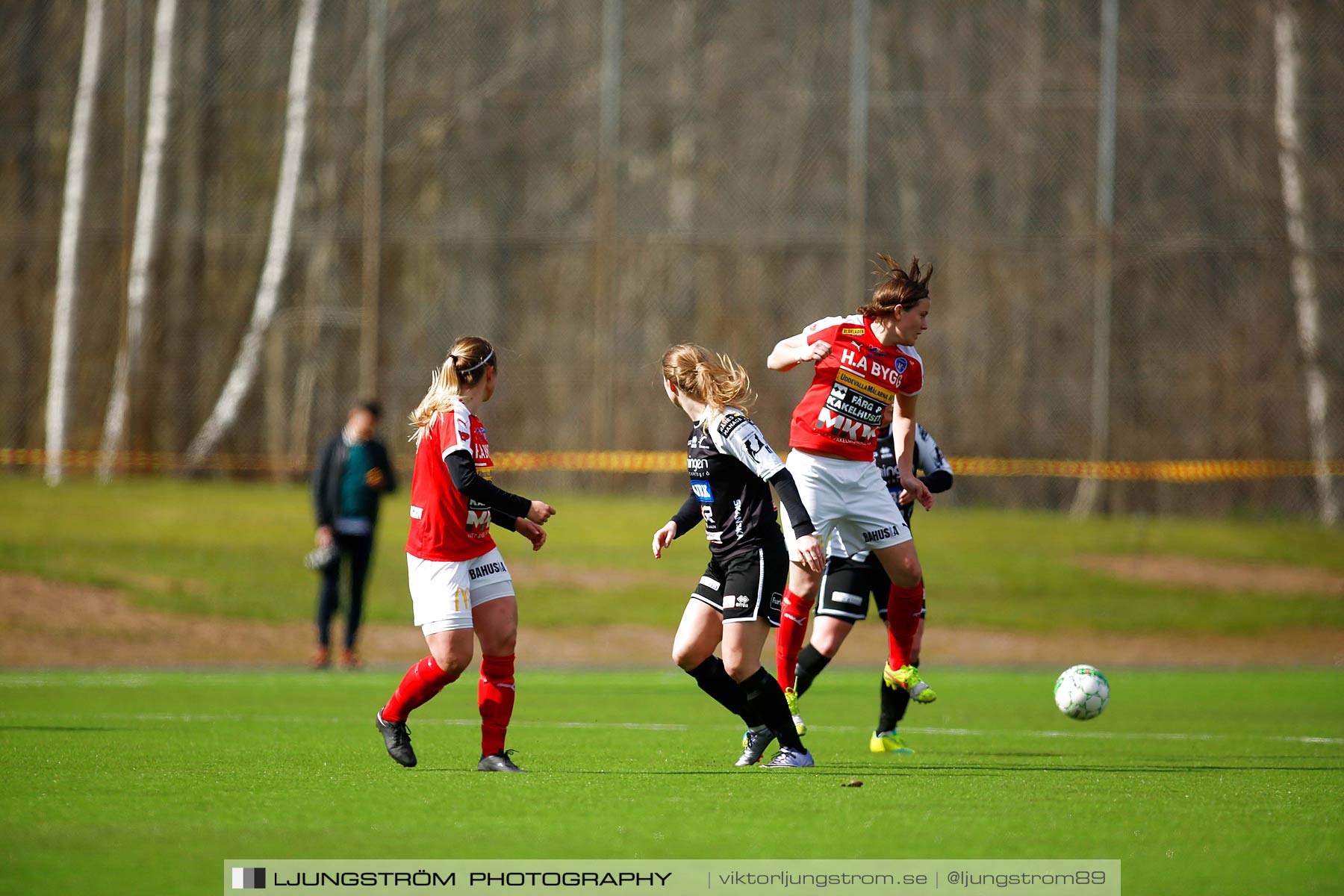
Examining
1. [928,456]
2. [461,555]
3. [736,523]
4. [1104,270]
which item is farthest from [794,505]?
[1104,270]

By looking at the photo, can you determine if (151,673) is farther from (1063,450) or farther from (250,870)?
(1063,450)

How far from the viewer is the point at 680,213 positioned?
22375 mm

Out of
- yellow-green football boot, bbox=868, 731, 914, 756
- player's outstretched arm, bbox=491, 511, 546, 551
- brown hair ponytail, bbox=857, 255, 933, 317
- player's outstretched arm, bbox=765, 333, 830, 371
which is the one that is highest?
brown hair ponytail, bbox=857, 255, 933, 317

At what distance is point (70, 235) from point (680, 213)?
9.02 m

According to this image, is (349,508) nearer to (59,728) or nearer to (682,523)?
(59,728)

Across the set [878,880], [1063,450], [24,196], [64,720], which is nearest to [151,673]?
[64,720]

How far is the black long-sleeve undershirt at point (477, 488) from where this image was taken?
6.29 metres

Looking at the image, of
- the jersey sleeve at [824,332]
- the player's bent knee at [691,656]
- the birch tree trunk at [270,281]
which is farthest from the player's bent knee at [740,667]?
the birch tree trunk at [270,281]

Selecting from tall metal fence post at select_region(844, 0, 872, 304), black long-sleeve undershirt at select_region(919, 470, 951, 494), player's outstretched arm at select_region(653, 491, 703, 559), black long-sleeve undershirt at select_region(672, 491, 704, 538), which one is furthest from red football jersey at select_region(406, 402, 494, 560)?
tall metal fence post at select_region(844, 0, 872, 304)

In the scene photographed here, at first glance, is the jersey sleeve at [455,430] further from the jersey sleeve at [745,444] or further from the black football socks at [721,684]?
the black football socks at [721,684]

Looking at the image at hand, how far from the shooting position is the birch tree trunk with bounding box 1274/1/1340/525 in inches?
854

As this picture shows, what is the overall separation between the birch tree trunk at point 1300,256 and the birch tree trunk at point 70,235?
17.5 meters

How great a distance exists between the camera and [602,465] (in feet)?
→ 72.2

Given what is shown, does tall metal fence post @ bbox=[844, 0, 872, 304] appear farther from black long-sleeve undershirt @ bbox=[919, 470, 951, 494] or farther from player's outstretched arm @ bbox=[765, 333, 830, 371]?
player's outstretched arm @ bbox=[765, 333, 830, 371]
